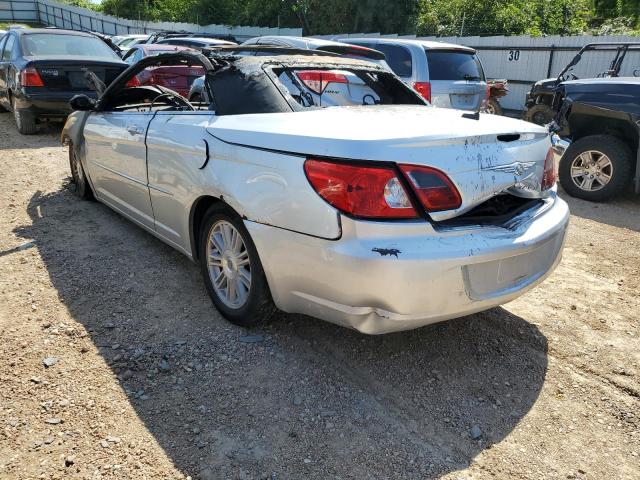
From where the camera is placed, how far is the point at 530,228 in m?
2.71

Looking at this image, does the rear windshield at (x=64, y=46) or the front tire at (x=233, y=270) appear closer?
the front tire at (x=233, y=270)

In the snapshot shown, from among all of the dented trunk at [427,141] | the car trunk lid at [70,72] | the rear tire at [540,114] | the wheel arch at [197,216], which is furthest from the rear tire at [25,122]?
the rear tire at [540,114]

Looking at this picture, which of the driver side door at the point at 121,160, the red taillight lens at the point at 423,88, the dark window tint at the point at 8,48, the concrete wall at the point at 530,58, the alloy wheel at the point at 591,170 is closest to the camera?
the driver side door at the point at 121,160

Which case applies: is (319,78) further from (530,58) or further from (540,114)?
(530,58)

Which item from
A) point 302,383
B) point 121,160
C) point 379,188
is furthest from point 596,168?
point 121,160

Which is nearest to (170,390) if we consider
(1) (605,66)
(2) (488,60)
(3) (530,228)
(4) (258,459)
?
(4) (258,459)

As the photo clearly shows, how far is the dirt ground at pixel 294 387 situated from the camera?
2256mm

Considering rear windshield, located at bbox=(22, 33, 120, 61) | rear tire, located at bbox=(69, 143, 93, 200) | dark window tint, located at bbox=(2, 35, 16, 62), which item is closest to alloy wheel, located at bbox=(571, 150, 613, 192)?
rear tire, located at bbox=(69, 143, 93, 200)

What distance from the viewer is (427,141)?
7.98ft

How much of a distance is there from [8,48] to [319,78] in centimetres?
799

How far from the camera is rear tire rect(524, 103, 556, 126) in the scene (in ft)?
34.8

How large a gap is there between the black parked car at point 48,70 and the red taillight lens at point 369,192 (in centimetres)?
681

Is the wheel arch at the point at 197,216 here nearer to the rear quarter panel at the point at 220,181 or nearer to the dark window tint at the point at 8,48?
the rear quarter panel at the point at 220,181

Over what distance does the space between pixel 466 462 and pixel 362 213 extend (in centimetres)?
115
